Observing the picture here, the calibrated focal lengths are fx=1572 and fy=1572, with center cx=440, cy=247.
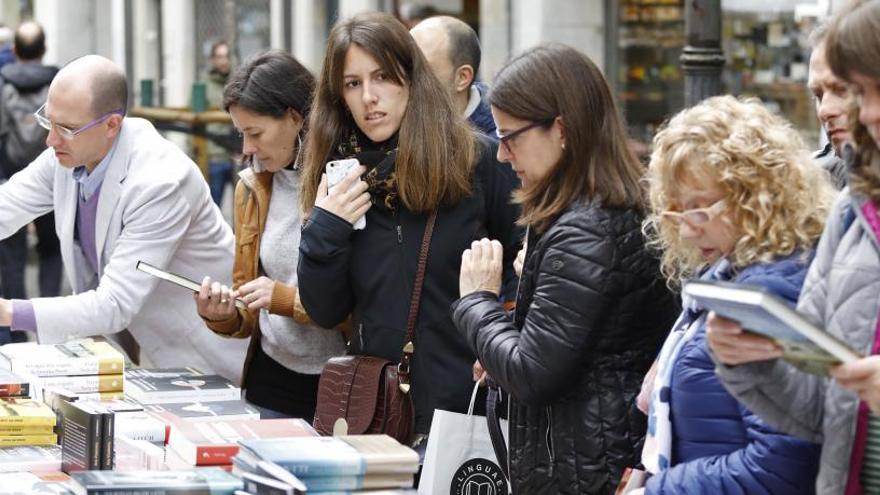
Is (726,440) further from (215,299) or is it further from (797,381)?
(215,299)

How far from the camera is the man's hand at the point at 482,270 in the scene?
3.89 m

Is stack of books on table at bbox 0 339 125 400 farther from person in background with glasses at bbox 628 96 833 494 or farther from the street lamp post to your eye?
the street lamp post

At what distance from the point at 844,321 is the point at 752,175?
0.42 metres

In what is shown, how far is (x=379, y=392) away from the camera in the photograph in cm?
434

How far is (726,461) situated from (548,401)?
65 cm

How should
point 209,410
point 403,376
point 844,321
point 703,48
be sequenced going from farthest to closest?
point 703,48 → point 209,410 → point 403,376 → point 844,321

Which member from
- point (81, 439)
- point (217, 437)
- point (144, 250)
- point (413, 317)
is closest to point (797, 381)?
point (217, 437)

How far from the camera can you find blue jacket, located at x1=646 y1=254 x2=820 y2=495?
119 inches

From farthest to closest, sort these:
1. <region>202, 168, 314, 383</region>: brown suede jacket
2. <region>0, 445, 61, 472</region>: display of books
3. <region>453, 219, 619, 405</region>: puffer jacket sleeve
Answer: <region>202, 168, 314, 383</region>: brown suede jacket < <region>0, 445, 61, 472</region>: display of books < <region>453, 219, 619, 405</region>: puffer jacket sleeve

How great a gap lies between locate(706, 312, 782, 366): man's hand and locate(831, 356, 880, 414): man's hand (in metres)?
0.12

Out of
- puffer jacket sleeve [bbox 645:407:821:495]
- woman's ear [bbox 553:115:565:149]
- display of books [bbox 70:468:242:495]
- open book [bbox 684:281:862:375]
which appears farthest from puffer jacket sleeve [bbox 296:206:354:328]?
open book [bbox 684:281:862:375]

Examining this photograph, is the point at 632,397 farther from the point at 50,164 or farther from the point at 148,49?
the point at 148,49

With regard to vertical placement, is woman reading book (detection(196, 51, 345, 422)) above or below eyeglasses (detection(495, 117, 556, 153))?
below

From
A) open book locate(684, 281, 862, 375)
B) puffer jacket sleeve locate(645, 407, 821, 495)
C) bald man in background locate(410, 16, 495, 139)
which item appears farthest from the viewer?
bald man in background locate(410, 16, 495, 139)
